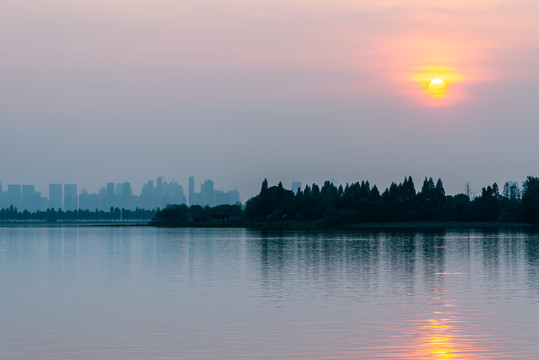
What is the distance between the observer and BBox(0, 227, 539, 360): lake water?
93.4 ft

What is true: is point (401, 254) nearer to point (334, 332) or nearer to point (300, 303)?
point (300, 303)

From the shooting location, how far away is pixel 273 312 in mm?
38156

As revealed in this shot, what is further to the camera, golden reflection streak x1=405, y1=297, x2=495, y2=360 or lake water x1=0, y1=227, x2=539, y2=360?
lake water x1=0, y1=227, x2=539, y2=360

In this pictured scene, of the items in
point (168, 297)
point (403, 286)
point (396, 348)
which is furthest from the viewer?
point (403, 286)

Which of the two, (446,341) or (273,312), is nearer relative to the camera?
(446,341)

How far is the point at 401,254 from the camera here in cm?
8794

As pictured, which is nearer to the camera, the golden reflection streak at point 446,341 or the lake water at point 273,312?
the golden reflection streak at point 446,341

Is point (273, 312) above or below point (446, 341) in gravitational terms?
above

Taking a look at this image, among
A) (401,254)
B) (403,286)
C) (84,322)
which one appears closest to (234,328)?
(84,322)

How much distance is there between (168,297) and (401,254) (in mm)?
47436

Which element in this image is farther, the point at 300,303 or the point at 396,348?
the point at 300,303

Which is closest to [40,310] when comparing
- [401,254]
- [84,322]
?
[84,322]

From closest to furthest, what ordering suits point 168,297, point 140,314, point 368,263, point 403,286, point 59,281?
1. point 140,314
2. point 168,297
3. point 403,286
4. point 59,281
5. point 368,263

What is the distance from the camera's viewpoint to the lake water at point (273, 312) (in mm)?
28453
